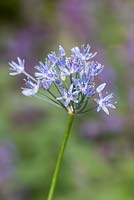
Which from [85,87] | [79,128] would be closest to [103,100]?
[85,87]

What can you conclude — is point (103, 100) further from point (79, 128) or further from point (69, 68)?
point (79, 128)

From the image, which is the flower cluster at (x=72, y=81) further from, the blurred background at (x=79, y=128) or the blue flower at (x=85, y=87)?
the blurred background at (x=79, y=128)

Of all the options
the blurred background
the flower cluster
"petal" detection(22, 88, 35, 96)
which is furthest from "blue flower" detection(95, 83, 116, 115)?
the blurred background

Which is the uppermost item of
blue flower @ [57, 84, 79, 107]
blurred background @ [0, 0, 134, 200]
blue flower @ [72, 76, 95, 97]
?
blurred background @ [0, 0, 134, 200]

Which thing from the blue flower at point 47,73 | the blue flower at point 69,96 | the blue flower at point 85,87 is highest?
the blue flower at point 47,73

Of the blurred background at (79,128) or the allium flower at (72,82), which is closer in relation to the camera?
the allium flower at (72,82)

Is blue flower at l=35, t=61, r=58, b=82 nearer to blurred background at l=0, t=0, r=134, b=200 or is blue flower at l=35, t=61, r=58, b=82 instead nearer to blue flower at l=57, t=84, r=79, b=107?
blue flower at l=57, t=84, r=79, b=107

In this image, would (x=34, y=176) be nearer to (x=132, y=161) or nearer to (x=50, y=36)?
(x=132, y=161)

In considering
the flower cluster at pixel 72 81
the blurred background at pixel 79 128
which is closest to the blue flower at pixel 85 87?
the flower cluster at pixel 72 81

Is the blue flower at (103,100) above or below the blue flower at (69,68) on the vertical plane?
below
